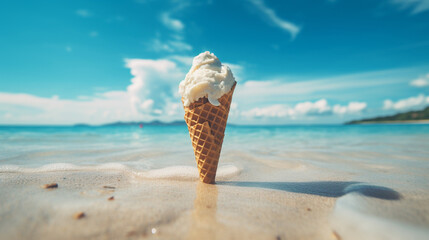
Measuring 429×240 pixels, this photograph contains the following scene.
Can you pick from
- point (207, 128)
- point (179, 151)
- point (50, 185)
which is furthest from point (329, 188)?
point (179, 151)

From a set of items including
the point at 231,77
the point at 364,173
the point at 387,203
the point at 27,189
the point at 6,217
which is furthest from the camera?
the point at 364,173

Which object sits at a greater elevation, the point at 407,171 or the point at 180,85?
the point at 180,85

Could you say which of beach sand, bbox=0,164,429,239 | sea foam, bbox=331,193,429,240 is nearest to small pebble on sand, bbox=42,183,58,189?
beach sand, bbox=0,164,429,239

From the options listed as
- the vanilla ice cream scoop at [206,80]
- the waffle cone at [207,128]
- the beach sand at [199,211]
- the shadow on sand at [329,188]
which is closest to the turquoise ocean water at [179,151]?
the waffle cone at [207,128]

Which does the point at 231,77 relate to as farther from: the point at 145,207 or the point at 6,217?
the point at 6,217

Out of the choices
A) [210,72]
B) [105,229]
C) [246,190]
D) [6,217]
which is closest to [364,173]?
[246,190]

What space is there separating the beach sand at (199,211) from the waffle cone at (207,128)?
0.91 feet

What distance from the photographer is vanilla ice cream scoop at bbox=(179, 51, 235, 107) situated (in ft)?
8.18

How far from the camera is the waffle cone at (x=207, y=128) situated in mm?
2609

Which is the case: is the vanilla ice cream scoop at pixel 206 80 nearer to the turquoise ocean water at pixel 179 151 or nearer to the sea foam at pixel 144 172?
the sea foam at pixel 144 172

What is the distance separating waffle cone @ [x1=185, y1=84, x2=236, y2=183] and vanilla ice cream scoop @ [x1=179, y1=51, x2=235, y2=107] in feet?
0.29

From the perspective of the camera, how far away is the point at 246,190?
246 centimetres

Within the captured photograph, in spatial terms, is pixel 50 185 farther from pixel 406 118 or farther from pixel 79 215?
pixel 406 118

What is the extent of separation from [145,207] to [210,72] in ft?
5.31
